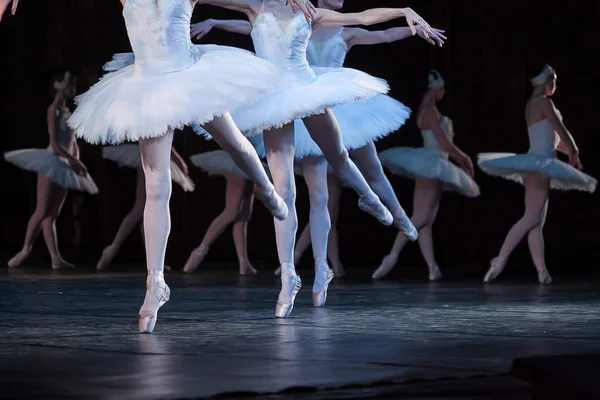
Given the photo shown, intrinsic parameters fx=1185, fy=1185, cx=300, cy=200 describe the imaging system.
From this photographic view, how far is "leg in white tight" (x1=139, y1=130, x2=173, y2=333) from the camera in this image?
14.8ft

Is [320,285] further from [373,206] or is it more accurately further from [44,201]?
[44,201]

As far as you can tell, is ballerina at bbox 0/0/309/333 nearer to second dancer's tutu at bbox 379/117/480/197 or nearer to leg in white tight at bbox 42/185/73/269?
second dancer's tutu at bbox 379/117/480/197

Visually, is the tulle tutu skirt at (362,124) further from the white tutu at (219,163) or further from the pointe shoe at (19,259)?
the pointe shoe at (19,259)

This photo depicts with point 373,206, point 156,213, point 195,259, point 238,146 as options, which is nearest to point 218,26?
Result: point 373,206

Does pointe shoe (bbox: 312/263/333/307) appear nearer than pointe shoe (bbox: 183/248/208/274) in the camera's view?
Yes

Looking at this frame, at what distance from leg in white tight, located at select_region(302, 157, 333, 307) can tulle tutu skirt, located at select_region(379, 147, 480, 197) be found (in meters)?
2.75

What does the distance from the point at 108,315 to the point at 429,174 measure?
3.77 m

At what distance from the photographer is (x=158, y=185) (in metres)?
4.54

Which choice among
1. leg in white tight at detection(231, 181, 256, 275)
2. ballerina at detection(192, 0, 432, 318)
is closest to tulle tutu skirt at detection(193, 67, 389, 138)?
ballerina at detection(192, 0, 432, 318)

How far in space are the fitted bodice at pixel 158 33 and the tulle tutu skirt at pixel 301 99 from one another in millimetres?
566

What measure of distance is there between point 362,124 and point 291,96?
0.86 m

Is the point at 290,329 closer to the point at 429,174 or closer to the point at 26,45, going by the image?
the point at 429,174

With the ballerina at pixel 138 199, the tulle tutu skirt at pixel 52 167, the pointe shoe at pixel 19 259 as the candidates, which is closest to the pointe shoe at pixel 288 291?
the ballerina at pixel 138 199

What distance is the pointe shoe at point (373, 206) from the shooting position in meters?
5.78
